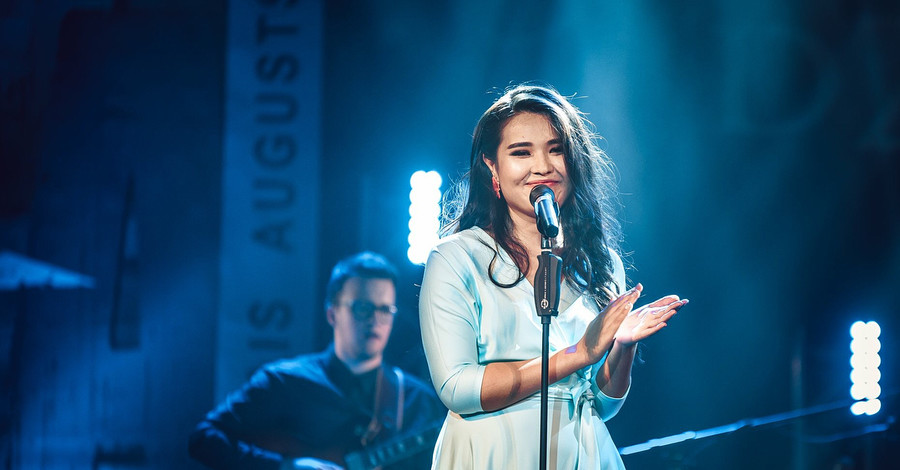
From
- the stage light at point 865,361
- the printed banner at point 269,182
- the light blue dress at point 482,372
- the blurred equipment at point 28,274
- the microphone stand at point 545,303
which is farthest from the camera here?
the blurred equipment at point 28,274

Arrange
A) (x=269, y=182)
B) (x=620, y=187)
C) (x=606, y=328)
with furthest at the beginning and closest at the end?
(x=269, y=182) → (x=620, y=187) → (x=606, y=328)

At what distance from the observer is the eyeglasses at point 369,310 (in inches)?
187

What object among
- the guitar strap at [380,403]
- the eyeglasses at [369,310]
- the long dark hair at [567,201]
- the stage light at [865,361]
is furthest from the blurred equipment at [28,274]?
the stage light at [865,361]

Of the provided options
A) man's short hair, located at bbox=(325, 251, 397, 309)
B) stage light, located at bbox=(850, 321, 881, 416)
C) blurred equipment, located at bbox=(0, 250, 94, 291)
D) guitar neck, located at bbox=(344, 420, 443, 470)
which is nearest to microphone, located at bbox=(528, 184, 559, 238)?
guitar neck, located at bbox=(344, 420, 443, 470)

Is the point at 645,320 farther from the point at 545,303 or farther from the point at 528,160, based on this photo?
the point at 528,160

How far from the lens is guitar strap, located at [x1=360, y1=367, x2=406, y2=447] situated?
4531mm

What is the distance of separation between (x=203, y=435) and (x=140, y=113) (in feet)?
6.70

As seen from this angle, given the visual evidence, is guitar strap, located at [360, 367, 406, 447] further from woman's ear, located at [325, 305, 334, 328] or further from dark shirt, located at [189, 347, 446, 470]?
woman's ear, located at [325, 305, 334, 328]

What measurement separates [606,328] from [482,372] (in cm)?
25

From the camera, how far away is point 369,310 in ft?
15.6

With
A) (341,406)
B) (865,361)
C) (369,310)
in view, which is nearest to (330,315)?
(369,310)

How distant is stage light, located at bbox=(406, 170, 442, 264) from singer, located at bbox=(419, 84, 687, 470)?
9.38ft

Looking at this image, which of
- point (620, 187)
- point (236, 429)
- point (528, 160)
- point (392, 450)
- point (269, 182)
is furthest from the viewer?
point (269, 182)

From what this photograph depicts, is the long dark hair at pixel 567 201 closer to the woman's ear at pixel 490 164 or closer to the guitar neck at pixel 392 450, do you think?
the woman's ear at pixel 490 164
